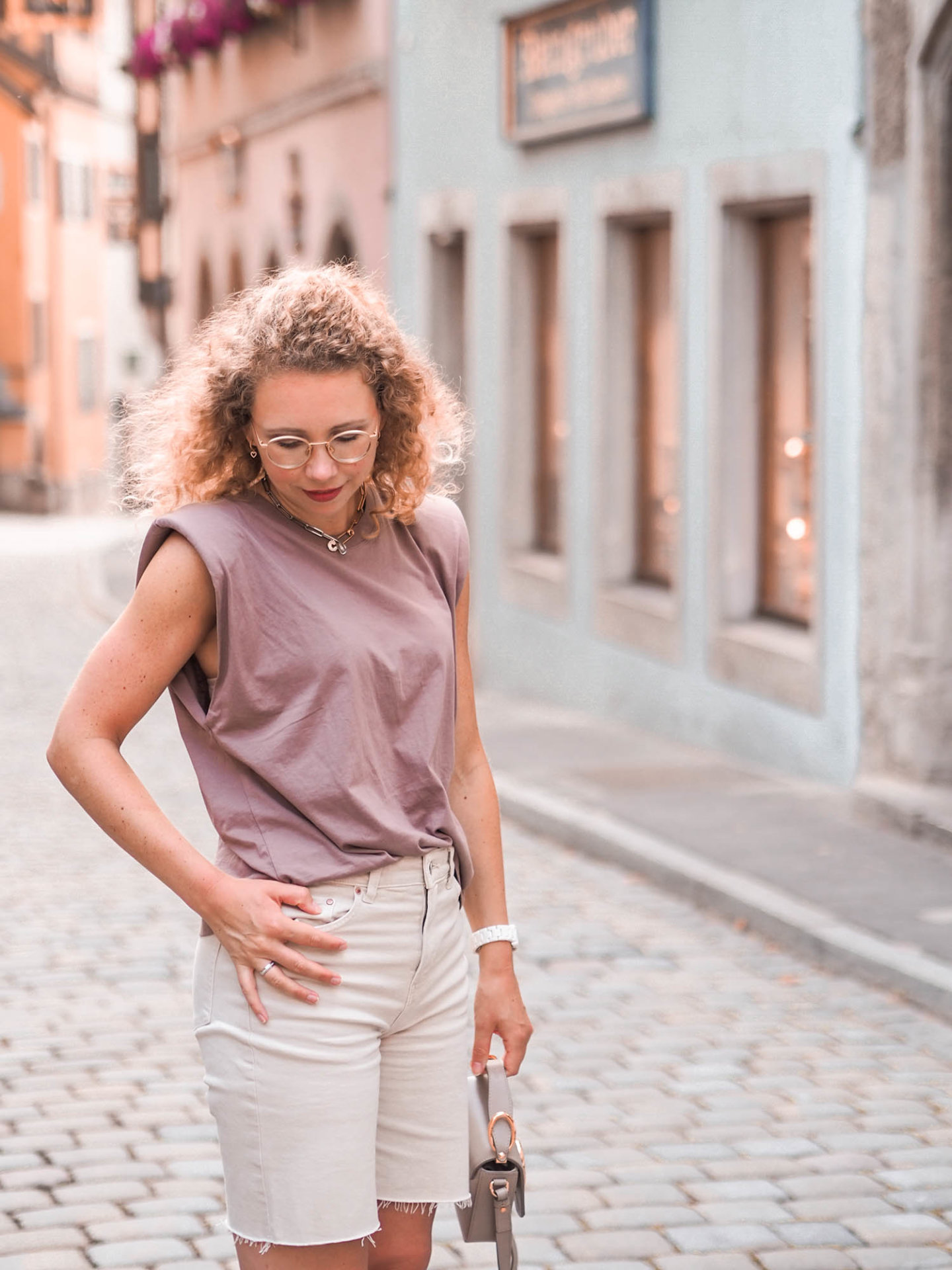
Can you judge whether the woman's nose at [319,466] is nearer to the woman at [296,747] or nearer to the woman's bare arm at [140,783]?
the woman at [296,747]

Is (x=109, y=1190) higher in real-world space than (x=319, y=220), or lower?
lower

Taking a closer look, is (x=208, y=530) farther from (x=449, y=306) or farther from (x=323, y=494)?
(x=449, y=306)

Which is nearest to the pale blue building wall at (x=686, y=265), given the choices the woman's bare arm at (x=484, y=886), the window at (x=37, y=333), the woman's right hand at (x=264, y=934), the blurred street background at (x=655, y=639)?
the blurred street background at (x=655, y=639)

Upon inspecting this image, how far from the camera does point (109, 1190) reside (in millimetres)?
4977

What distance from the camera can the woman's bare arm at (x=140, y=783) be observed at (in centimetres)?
277

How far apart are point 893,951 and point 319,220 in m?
13.6

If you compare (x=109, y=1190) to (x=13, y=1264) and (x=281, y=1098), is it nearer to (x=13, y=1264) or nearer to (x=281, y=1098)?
(x=13, y=1264)

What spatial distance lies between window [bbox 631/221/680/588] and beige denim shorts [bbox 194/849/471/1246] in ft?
32.4

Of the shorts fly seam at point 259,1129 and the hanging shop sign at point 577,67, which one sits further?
the hanging shop sign at point 577,67

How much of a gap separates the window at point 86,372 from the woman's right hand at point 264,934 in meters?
40.2

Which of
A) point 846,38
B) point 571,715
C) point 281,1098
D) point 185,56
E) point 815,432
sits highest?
point 185,56

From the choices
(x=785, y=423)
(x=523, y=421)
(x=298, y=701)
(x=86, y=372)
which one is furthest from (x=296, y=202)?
(x=86, y=372)

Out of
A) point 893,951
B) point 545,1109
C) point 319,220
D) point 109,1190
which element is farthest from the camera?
point 319,220

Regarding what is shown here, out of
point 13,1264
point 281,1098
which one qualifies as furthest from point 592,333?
point 281,1098
